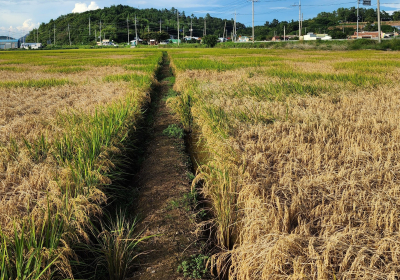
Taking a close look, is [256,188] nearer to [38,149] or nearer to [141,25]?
[38,149]

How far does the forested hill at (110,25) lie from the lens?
73.6m

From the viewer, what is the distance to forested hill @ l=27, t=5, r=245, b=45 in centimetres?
7362

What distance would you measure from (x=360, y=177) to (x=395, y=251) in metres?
0.96

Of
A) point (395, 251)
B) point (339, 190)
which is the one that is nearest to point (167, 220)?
point (339, 190)

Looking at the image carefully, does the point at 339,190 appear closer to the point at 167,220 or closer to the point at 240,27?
the point at 167,220

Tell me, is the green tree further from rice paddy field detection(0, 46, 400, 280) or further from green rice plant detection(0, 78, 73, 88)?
rice paddy field detection(0, 46, 400, 280)

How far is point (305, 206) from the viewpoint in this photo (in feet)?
6.23

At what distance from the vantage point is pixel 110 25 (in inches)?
3007

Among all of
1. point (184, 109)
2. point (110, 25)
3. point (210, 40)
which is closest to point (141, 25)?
point (110, 25)

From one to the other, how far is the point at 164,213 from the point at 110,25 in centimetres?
8414

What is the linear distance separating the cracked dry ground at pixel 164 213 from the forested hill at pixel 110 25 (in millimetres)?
75071

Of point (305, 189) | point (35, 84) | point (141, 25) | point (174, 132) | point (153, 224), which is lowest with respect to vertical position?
point (153, 224)

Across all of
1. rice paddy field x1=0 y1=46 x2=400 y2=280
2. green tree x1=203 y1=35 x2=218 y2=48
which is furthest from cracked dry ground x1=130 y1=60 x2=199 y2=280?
green tree x1=203 y1=35 x2=218 y2=48

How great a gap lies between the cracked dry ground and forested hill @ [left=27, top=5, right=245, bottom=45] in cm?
7507
